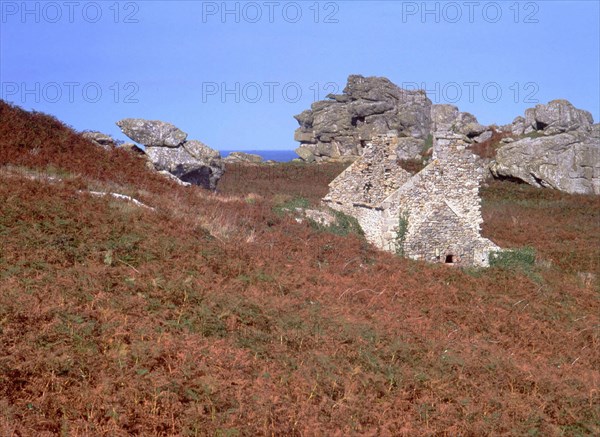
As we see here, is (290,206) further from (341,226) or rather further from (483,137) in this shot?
(483,137)

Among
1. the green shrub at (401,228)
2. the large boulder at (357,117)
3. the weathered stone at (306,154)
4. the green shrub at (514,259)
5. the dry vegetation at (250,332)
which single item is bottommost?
the dry vegetation at (250,332)

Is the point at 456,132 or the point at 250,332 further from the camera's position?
the point at 456,132

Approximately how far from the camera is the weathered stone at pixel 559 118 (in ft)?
178

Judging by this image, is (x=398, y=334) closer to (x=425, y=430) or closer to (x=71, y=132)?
(x=425, y=430)

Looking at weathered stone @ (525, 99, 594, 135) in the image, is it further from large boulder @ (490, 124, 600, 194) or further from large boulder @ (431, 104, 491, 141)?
large boulder @ (431, 104, 491, 141)

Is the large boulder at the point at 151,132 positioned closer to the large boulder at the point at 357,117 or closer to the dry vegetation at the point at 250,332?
the dry vegetation at the point at 250,332

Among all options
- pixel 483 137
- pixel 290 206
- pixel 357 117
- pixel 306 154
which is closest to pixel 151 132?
pixel 290 206

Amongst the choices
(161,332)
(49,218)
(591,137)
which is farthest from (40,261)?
(591,137)

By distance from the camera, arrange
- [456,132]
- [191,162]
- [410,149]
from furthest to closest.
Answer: [410,149] → [456,132] → [191,162]

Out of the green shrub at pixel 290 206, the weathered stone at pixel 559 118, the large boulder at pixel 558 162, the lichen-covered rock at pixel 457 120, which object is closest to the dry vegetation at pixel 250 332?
the green shrub at pixel 290 206

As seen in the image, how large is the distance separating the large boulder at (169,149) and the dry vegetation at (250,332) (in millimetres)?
8610

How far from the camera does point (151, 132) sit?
1074 inches

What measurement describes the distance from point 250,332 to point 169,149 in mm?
19144

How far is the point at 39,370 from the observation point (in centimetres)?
761
